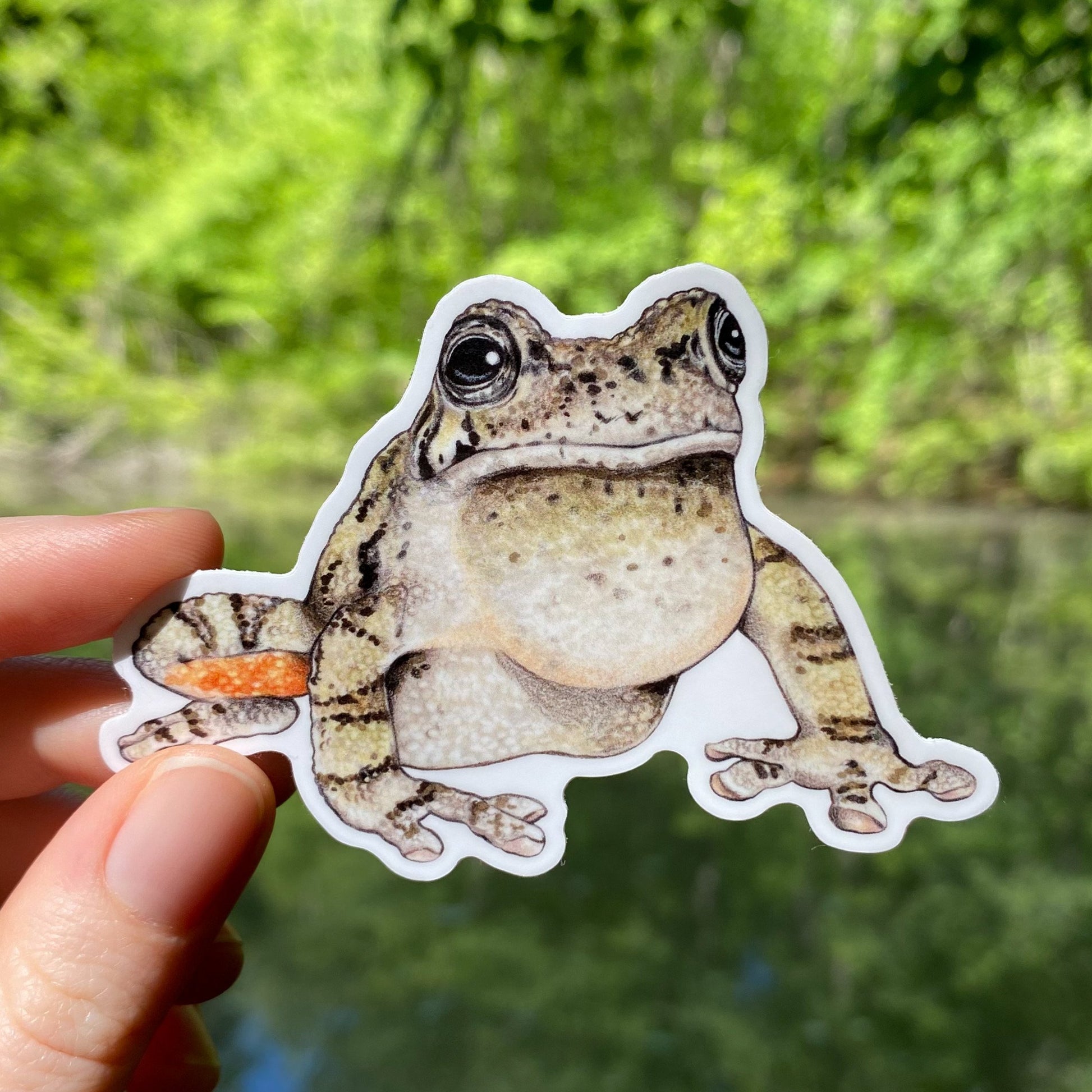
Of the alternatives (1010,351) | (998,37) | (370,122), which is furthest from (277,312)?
(998,37)

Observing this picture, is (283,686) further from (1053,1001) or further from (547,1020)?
(1053,1001)

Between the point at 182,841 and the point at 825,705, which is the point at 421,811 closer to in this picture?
the point at 182,841

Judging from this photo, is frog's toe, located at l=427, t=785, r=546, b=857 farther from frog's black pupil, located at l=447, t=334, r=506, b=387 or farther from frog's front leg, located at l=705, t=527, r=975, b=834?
frog's black pupil, located at l=447, t=334, r=506, b=387

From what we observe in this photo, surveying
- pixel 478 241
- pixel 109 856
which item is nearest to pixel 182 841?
pixel 109 856

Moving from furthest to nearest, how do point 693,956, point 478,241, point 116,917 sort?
point 478,241, point 693,956, point 116,917

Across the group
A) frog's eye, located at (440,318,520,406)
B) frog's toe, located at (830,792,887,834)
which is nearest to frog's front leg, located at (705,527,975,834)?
frog's toe, located at (830,792,887,834)

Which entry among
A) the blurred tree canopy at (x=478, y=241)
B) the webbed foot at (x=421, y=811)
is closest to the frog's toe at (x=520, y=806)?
the webbed foot at (x=421, y=811)
